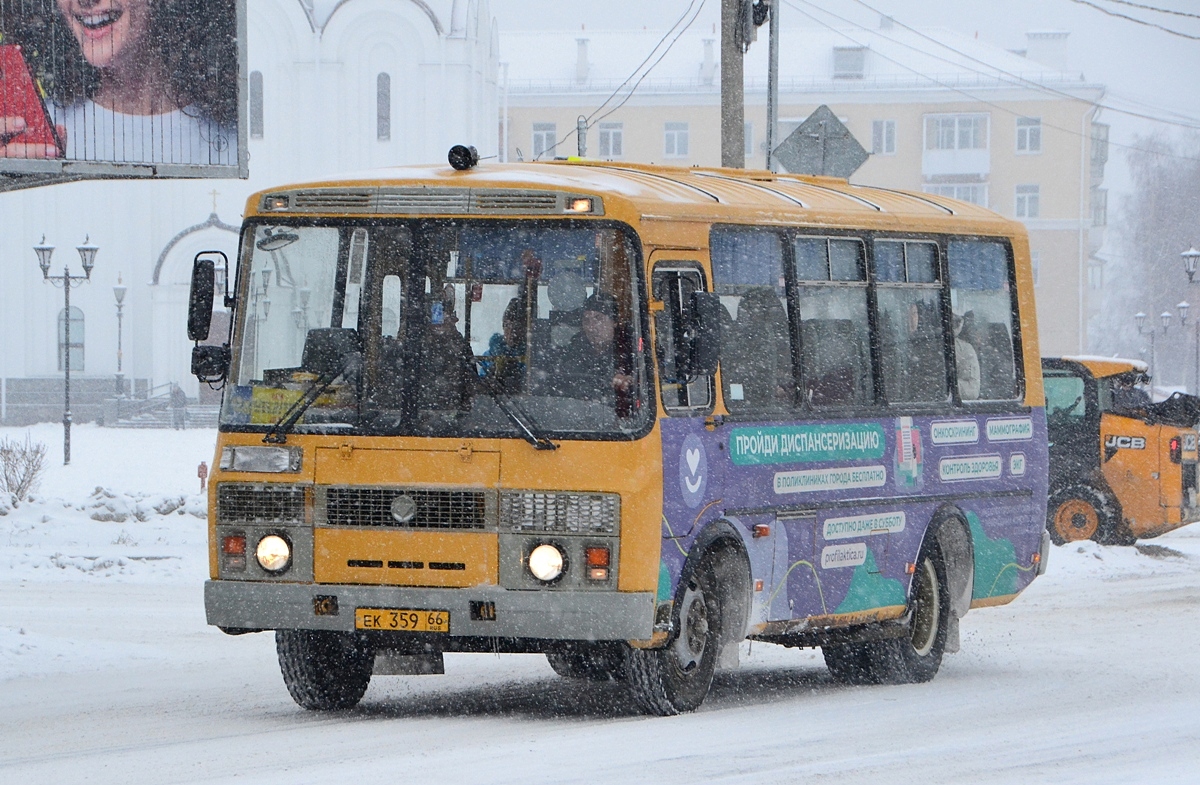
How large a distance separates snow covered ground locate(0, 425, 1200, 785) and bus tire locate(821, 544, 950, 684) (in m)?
0.18

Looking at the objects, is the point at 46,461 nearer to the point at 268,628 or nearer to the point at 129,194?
the point at 129,194

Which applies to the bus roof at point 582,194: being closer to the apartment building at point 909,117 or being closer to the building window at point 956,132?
the apartment building at point 909,117

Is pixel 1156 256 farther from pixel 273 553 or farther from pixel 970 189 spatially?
pixel 273 553

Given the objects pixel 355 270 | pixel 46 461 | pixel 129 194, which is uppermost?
pixel 129 194

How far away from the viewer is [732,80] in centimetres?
2031

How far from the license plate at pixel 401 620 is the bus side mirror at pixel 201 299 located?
1.55 m

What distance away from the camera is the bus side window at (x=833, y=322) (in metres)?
11.9

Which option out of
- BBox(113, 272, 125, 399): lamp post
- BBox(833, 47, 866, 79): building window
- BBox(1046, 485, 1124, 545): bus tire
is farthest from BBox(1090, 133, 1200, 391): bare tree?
BBox(1046, 485, 1124, 545): bus tire

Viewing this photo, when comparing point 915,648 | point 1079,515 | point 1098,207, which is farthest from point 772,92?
point 1098,207

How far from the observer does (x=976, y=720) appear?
10.8 m

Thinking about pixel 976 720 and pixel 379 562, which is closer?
pixel 379 562

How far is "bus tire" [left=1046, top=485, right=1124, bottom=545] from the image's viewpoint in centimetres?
2475

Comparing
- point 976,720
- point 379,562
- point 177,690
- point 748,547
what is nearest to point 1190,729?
point 976,720

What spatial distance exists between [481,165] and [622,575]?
2.40 m
